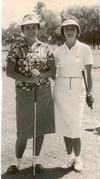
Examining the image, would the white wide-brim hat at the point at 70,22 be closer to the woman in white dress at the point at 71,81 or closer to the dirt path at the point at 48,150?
the woman in white dress at the point at 71,81

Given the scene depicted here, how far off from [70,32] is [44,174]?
2.80 ft

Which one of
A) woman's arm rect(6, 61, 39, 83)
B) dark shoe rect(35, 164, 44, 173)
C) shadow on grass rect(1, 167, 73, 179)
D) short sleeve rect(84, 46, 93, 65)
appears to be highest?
short sleeve rect(84, 46, 93, 65)

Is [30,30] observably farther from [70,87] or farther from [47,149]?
[47,149]

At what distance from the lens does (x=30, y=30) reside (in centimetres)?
268

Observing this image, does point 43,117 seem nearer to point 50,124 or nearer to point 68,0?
point 50,124

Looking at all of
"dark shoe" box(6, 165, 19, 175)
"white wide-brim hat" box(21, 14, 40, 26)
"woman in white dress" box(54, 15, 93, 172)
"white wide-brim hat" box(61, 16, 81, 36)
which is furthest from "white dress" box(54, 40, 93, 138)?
"dark shoe" box(6, 165, 19, 175)

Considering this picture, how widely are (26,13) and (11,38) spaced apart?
0.18 meters

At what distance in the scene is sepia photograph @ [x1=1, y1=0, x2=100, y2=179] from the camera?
269 centimetres

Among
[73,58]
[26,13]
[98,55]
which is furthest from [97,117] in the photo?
[26,13]

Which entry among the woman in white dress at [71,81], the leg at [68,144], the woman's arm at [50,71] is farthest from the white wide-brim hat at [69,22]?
the leg at [68,144]

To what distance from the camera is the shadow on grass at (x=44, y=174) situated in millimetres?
2744

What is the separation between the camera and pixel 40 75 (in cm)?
266

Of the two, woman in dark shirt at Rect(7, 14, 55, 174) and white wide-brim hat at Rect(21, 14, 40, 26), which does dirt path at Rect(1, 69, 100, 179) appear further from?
white wide-brim hat at Rect(21, 14, 40, 26)

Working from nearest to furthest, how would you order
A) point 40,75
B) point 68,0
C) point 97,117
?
1. point 40,75
2. point 68,0
3. point 97,117
